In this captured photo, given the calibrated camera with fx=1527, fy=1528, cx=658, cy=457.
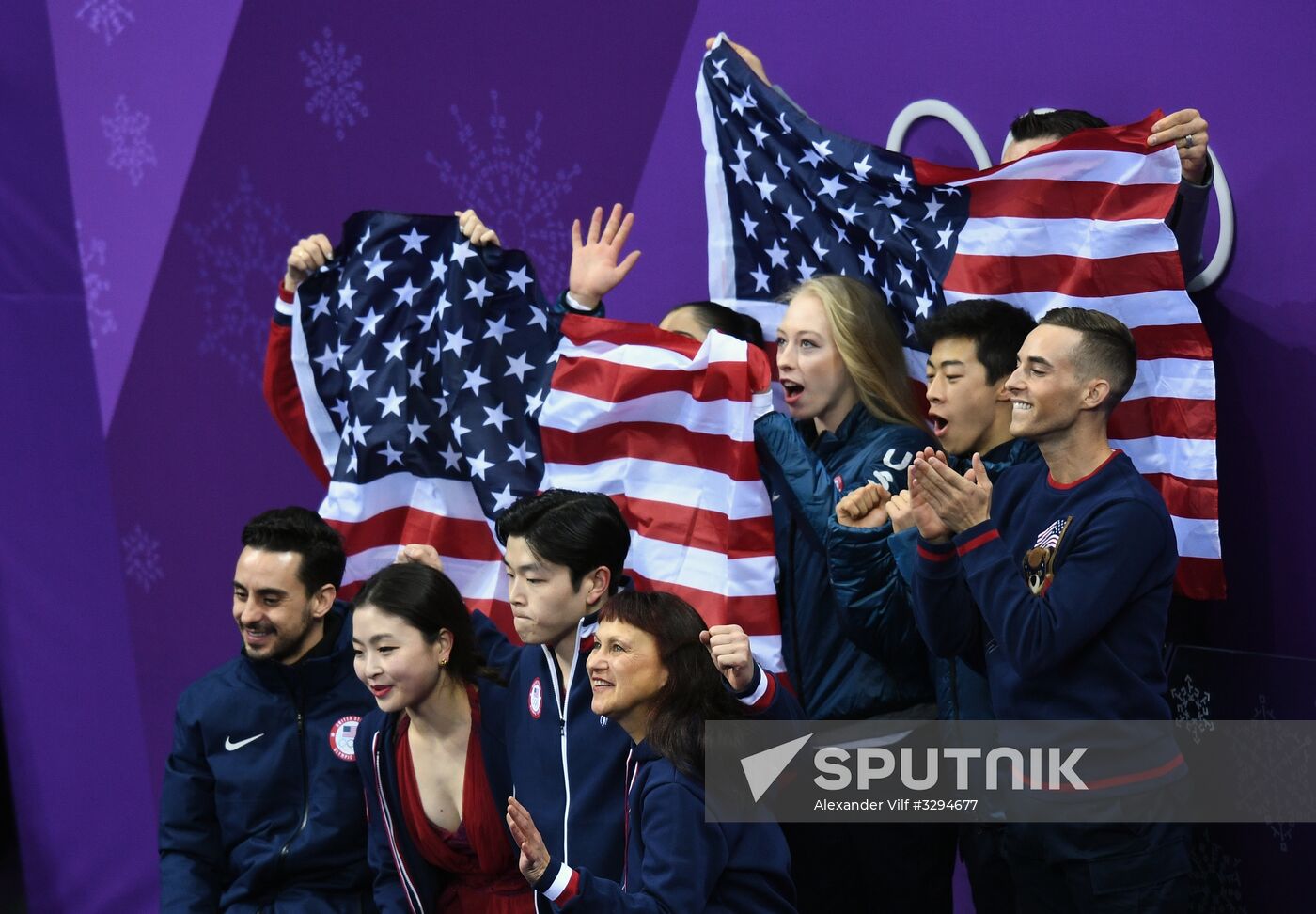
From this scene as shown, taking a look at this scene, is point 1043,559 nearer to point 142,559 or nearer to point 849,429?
point 849,429

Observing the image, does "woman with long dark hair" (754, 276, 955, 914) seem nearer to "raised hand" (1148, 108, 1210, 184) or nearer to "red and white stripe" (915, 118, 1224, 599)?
→ "red and white stripe" (915, 118, 1224, 599)

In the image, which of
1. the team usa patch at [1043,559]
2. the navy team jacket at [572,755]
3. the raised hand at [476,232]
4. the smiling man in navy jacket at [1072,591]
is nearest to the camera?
the smiling man in navy jacket at [1072,591]

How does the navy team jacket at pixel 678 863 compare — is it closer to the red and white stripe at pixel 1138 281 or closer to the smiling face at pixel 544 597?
the smiling face at pixel 544 597

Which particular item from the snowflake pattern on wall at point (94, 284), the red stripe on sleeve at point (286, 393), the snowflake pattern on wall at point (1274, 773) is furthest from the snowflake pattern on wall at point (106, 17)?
the snowflake pattern on wall at point (1274, 773)

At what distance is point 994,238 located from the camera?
11.3 ft

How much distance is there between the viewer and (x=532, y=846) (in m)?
2.70

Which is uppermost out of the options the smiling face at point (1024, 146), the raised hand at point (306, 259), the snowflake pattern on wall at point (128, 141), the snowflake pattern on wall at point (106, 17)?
the snowflake pattern on wall at point (106, 17)

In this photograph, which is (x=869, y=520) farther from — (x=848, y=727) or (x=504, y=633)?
(x=504, y=633)

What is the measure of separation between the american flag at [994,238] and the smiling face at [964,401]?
25 centimetres

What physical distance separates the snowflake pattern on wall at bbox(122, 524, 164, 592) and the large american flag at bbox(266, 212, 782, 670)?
1.67m

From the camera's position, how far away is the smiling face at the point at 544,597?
3.23 meters

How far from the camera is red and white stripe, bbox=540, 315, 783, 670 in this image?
3.46 meters

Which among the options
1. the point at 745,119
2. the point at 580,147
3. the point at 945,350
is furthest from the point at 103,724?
the point at 945,350

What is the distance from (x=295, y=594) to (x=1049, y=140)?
2083 millimetres
